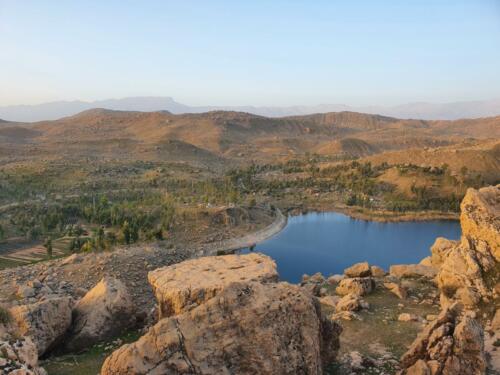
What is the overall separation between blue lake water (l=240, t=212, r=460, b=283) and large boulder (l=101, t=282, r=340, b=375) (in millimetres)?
28390

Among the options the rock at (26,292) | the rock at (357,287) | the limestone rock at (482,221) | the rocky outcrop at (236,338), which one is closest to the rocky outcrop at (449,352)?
the rocky outcrop at (236,338)

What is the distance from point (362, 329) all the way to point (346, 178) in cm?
6967

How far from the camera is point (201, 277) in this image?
15.8m

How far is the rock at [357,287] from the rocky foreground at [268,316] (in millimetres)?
56

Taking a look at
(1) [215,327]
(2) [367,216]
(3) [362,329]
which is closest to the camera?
(1) [215,327]

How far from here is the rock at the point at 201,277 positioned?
1465cm

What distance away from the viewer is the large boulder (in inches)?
387

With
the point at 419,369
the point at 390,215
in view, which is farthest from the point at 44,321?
the point at 390,215

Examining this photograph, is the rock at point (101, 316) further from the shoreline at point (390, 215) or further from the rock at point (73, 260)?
the shoreline at point (390, 215)

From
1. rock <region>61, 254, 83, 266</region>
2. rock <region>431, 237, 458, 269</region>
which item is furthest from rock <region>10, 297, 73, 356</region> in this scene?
rock <region>431, 237, 458, 269</region>

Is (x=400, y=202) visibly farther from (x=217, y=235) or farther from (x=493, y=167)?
(x=217, y=235)

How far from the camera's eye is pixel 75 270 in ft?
91.6

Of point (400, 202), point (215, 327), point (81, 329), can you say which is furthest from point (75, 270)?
point (400, 202)

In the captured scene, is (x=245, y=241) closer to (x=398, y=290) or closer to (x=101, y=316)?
(x=398, y=290)
